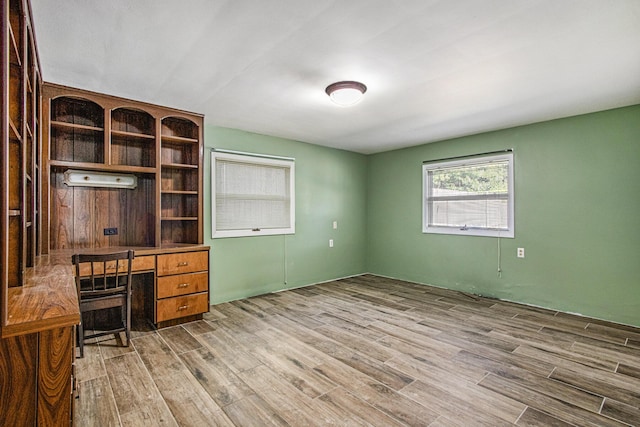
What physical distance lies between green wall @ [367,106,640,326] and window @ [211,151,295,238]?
2.24m

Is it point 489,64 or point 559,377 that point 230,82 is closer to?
point 489,64

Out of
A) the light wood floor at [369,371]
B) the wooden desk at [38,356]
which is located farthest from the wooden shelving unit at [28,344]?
the light wood floor at [369,371]

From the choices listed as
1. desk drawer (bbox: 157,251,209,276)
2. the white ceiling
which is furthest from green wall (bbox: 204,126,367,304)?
the white ceiling

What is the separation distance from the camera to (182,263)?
3.34 metres

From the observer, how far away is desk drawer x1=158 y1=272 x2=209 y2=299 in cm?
322

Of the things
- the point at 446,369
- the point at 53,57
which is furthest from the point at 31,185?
the point at 446,369

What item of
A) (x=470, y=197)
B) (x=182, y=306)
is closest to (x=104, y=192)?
(x=182, y=306)

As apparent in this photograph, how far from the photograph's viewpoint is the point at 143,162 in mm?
3582

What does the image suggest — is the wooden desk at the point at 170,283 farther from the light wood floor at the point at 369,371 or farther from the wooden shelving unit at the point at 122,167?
the wooden shelving unit at the point at 122,167

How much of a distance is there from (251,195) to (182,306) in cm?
172

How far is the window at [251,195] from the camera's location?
4148 millimetres

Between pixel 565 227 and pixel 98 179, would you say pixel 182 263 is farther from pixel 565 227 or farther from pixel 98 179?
pixel 565 227

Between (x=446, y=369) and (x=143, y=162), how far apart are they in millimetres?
3602

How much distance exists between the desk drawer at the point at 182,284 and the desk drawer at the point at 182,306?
5cm
